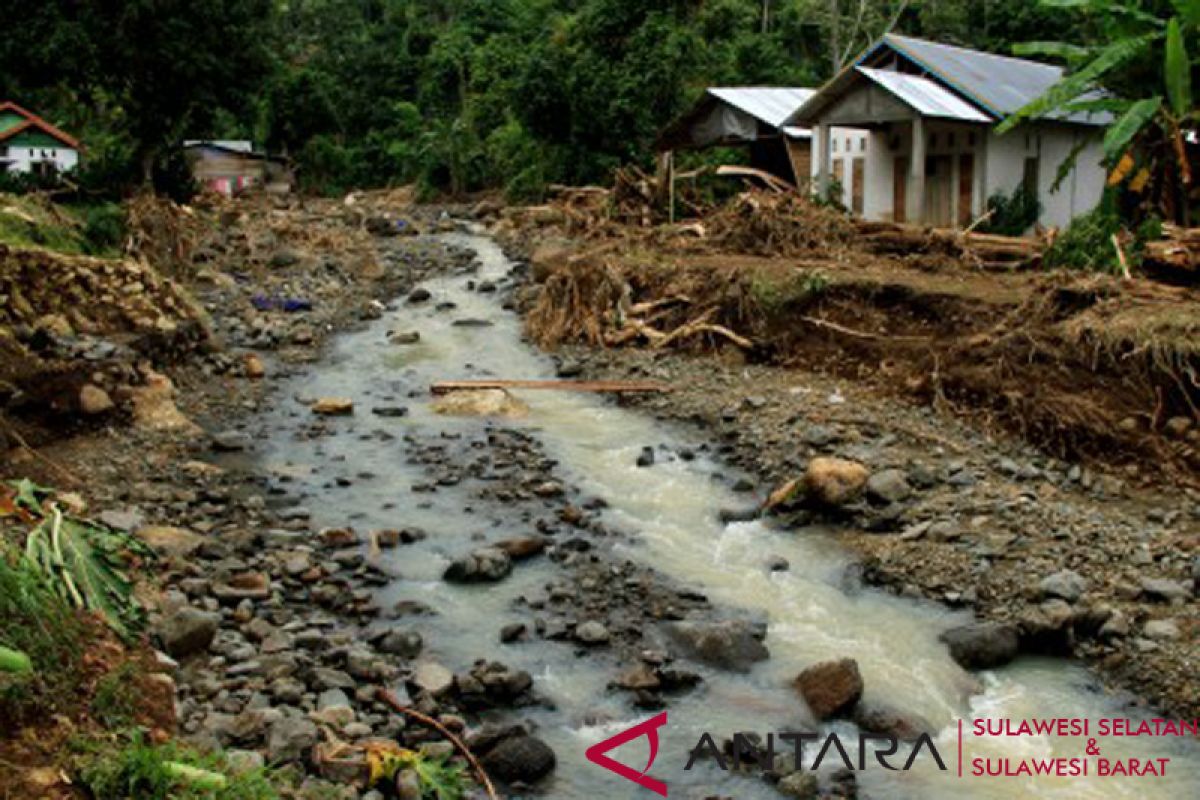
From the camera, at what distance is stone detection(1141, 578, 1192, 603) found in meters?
8.47

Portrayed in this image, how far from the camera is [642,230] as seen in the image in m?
23.9

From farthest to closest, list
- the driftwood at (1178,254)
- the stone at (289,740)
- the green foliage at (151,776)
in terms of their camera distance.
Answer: the driftwood at (1178,254)
the stone at (289,740)
the green foliage at (151,776)

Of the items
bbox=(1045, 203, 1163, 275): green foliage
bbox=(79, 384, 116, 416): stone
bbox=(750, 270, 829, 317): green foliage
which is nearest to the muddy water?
bbox=(79, 384, 116, 416): stone

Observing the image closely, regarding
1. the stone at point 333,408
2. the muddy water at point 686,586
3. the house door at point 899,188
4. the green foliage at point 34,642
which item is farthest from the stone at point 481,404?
the house door at point 899,188

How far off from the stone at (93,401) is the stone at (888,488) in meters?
8.85

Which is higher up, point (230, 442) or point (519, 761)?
point (230, 442)

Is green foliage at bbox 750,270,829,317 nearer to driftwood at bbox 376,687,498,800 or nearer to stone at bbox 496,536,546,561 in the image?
stone at bbox 496,536,546,561

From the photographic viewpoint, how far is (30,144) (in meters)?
31.7

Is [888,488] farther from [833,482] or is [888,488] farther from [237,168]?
[237,168]

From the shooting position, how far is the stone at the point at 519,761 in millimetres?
6551

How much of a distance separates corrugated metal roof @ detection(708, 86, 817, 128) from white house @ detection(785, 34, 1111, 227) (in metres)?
1.98

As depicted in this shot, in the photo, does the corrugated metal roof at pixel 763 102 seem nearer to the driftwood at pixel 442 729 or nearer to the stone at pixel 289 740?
the driftwood at pixel 442 729

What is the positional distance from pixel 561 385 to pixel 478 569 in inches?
286

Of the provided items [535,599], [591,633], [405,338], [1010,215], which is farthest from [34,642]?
[1010,215]
